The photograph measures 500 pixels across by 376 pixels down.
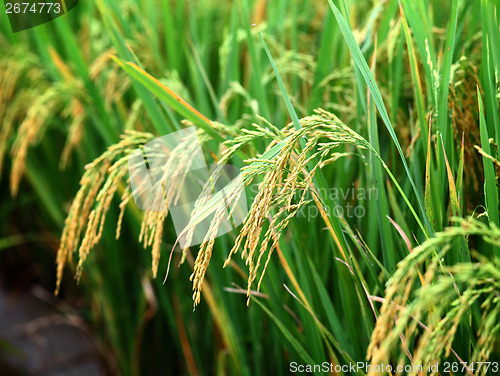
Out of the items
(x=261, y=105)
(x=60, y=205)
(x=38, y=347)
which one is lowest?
(x=38, y=347)

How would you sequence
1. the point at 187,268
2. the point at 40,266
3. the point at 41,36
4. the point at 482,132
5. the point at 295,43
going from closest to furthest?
the point at 482,132
the point at 187,268
the point at 295,43
the point at 41,36
the point at 40,266

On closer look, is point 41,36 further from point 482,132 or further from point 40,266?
point 482,132

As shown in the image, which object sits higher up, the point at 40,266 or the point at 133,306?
the point at 40,266

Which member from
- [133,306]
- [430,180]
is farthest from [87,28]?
[430,180]

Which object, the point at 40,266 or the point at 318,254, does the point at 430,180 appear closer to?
the point at 318,254

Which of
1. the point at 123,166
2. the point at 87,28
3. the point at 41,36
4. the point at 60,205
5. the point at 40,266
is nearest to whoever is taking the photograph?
the point at 123,166

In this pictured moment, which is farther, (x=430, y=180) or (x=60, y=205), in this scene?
(x=60, y=205)
